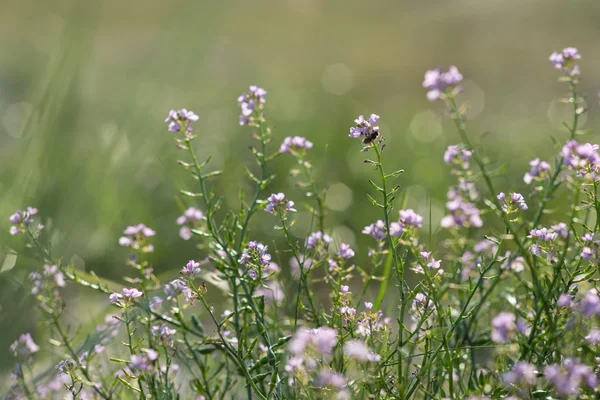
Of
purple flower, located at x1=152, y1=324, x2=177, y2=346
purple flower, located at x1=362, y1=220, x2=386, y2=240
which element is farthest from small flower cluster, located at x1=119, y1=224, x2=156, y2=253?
purple flower, located at x1=362, y1=220, x2=386, y2=240

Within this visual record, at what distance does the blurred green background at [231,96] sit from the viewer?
5.96 feet

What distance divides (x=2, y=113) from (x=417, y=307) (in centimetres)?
329

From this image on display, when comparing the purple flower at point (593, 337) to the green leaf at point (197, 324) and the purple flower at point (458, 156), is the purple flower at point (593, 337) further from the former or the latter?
the green leaf at point (197, 324)

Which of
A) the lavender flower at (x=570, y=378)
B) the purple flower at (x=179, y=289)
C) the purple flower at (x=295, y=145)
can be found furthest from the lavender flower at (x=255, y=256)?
the lavender flower at (x=570, y=378)

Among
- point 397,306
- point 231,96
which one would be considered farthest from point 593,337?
point 231,96

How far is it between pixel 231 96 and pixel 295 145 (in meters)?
3.16

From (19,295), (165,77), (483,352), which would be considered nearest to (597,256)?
(483,352)

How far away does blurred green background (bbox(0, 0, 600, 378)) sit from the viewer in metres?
1.82

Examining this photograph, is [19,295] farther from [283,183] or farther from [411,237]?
[283,183]

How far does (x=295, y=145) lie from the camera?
1.24 metres

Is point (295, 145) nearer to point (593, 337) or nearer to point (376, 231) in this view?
point (376, 231)

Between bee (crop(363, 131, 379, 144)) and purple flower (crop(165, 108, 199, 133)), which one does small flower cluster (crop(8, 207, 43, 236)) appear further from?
bee (crop(363, 131, 379, 144))

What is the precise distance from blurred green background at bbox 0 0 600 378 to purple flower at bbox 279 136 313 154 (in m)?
0.34

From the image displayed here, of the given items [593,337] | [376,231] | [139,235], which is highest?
[376,231]
